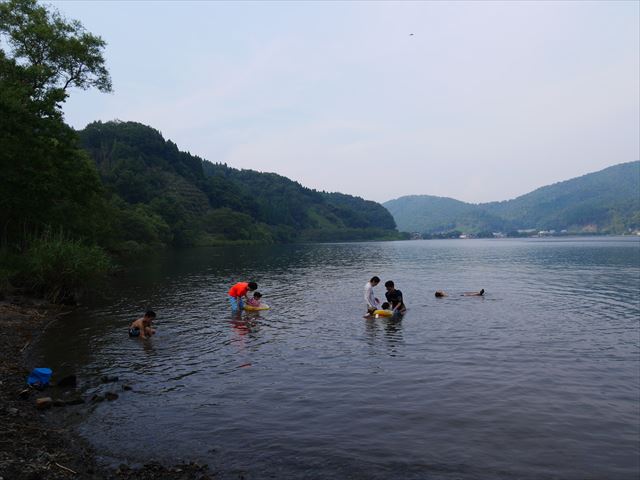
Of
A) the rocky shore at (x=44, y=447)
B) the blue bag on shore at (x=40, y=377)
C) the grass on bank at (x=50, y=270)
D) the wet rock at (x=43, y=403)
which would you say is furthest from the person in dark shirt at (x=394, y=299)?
the grass on bank at (x=50, y=270)

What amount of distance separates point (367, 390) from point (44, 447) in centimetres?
1002

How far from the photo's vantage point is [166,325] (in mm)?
27531

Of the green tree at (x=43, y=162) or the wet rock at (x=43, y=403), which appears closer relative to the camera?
the wet rock at (x=43, y=403)

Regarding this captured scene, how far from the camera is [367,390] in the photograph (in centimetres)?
1597

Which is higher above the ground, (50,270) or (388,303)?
(50,270)

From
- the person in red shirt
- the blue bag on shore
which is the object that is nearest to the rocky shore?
the blue bag on shore

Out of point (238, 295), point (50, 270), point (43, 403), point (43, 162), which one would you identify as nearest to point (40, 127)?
point (43, 162)

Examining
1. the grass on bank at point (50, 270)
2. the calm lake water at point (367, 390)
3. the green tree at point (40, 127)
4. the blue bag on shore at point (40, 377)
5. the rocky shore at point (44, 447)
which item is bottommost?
the calm lake water at point (367, 390)

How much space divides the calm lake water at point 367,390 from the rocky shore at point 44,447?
1.94ft

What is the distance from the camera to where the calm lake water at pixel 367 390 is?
1103 centimetres

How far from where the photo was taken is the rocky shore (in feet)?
30.6

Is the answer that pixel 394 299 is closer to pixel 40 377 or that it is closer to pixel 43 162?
pixel 40 377

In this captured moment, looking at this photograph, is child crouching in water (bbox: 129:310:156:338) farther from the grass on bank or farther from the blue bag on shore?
the grass on bank

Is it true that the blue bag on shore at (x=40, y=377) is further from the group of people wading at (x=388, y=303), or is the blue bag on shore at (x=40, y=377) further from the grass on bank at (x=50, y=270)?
the group of people wading at (x=388, y=303)
